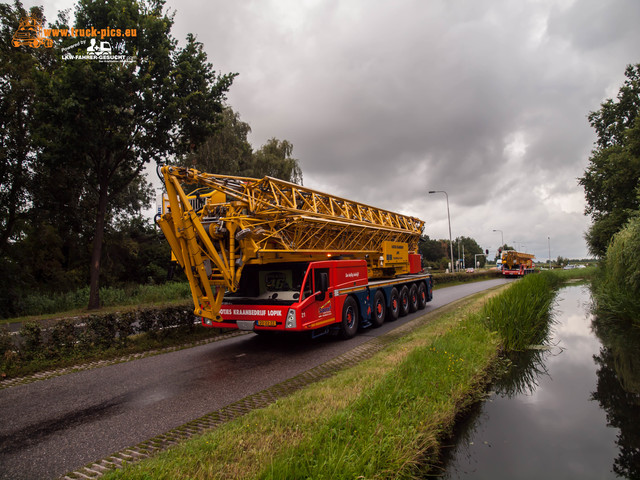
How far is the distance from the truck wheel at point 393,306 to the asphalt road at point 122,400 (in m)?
4.33

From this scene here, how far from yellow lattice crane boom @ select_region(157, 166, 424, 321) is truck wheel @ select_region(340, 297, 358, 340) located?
1.38 metres

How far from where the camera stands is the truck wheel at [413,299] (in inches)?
587

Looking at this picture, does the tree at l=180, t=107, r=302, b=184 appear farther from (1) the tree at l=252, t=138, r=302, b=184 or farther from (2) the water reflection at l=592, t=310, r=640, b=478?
(2) the water reflection at l=592, t=310, r=640, b=478

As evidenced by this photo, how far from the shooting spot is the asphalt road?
411 cm

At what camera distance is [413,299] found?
599 inches

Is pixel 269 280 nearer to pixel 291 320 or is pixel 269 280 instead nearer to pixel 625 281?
pixel 291 320

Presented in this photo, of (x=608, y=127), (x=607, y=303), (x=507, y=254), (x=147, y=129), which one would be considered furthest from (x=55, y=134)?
(x=507, y=254)

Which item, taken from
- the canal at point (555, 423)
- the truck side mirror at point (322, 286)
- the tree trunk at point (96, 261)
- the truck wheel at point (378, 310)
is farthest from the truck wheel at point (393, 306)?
the tree trunk at point (96, 261)

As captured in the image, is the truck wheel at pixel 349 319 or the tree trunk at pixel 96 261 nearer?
→ the truck wheel at pixel 349 319

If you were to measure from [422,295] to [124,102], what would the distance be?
15.3 metres

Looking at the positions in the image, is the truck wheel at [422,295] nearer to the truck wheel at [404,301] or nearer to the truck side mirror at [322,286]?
the truck wheel at [404,301]

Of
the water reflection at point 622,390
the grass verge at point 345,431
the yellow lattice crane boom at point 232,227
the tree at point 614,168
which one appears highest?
the tree at point 614,168

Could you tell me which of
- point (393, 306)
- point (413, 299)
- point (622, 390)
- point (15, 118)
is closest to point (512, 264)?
point (413, 299)

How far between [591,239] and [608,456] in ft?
94.9
